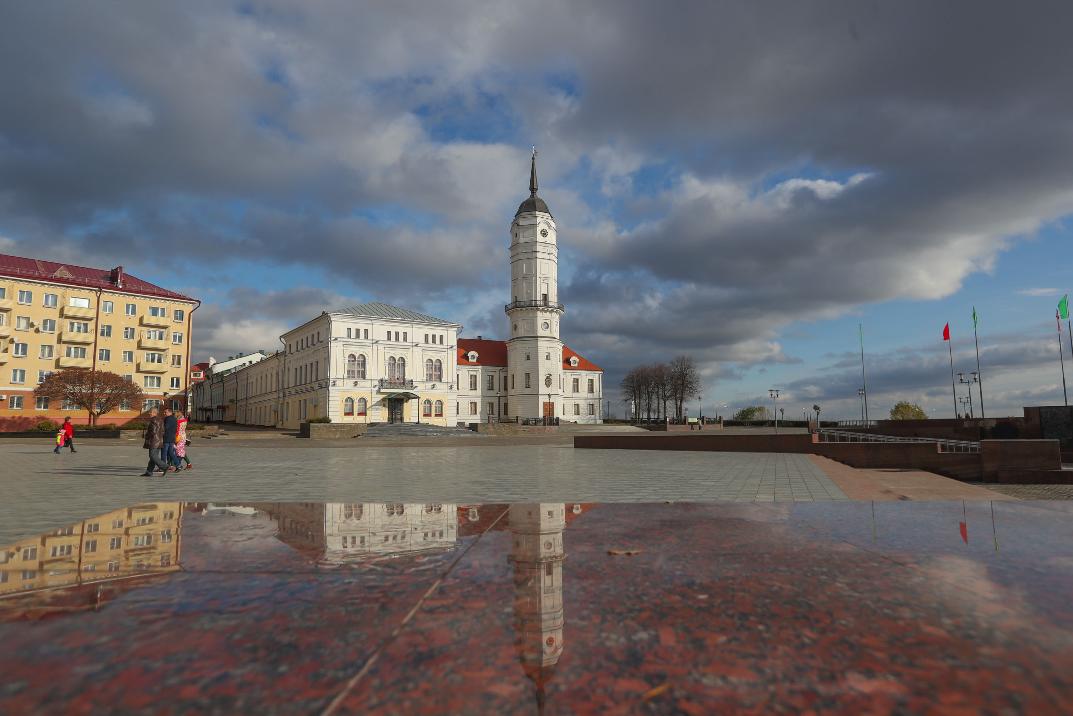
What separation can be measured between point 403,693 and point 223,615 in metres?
1.17

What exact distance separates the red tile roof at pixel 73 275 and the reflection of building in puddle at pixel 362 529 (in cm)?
6448

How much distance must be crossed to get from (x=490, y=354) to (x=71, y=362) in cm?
4645

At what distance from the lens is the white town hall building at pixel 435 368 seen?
6147cm

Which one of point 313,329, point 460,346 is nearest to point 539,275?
point 460,346

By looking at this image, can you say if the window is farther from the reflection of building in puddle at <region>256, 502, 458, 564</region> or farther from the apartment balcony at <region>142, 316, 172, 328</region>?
the reflection of building in puddle at <region>256, 502, 458, 564</region>

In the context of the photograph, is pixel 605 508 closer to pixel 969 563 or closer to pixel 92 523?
pixel 969 563

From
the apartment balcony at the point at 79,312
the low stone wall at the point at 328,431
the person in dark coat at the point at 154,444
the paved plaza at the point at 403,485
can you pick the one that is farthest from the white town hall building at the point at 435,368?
the person in dark coat at the point at 154,444

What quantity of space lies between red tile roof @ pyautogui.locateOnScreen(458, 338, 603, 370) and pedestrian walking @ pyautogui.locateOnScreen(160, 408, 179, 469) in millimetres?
64800

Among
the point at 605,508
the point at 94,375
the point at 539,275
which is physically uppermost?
the point at 539,275

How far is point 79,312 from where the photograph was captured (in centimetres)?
5500

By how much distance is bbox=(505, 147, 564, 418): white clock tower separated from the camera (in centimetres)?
7412

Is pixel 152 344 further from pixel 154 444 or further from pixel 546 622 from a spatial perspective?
pixel 546 622

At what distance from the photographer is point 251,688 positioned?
5.84 feet

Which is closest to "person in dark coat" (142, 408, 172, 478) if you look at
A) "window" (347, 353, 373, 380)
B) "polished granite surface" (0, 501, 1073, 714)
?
"polished granite surface" (0, 501, 1073, 714)
